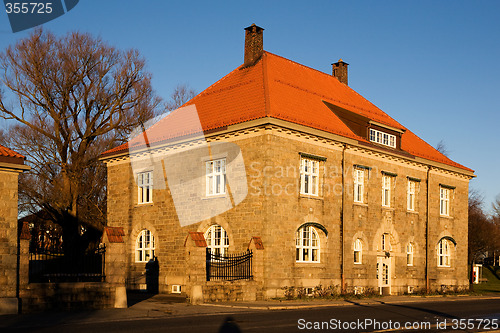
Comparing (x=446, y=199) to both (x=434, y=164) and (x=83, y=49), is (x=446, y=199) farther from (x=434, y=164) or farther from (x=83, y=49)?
(x=83, y=49)

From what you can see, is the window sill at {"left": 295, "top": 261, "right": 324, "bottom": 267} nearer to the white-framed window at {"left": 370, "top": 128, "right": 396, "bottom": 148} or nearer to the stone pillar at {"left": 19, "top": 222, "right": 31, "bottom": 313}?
the white-framed window at {"left": 370, "top": 128, "right": 396, "bottom": 148}

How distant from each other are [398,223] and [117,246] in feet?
59.4

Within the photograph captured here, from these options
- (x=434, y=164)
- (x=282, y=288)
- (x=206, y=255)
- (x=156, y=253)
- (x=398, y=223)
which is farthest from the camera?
(x=434, y=164)

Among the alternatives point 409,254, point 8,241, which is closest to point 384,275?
point 409,254

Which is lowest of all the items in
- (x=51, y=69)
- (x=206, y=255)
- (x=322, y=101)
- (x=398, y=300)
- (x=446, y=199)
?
(x=398, y=300)

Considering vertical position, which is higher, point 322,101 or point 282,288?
point 322,101

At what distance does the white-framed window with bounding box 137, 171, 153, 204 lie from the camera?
108ft

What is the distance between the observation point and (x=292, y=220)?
27.7 meters

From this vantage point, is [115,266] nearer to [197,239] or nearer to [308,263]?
[197,239]

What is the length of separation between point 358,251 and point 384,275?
3033 millimetres

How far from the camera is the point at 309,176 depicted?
29.0 meters

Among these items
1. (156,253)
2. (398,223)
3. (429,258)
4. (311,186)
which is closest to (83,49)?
(156,253)

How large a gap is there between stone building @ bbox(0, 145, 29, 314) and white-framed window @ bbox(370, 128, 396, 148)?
63.7ft

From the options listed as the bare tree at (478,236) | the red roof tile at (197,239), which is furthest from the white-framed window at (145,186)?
the bare tree at (478,236)
